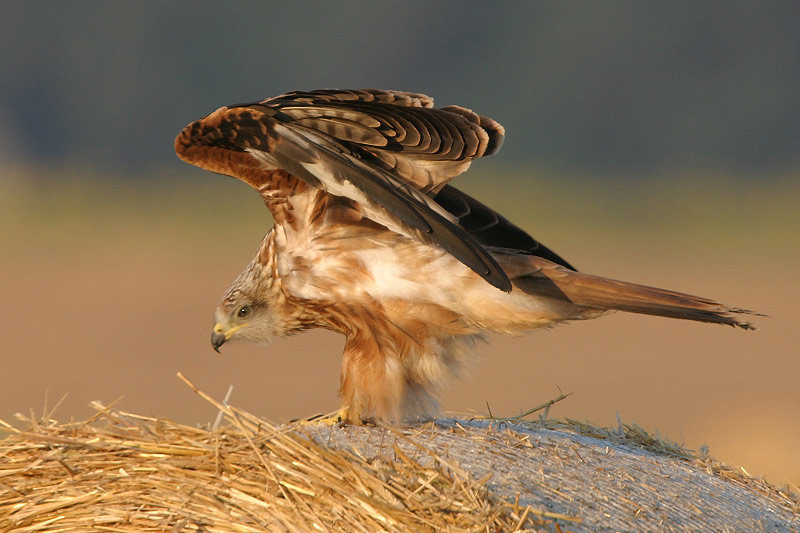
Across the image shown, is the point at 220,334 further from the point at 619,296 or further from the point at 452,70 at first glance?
the point at 452,70

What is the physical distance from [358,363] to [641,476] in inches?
56.8

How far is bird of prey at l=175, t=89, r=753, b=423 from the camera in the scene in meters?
4.95

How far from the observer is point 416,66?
53.8 meters

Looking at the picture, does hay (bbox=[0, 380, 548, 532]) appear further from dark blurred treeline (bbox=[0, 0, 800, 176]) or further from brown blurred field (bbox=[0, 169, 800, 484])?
dark blurred treeline (bbox=[0, 0, 800, 176])

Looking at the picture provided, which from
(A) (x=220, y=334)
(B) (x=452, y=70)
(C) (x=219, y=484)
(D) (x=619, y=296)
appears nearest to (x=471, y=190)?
(B) (x=452, y=70)

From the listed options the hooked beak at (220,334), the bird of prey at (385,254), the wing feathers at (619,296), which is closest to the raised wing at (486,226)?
the bird of prey at (385,254)

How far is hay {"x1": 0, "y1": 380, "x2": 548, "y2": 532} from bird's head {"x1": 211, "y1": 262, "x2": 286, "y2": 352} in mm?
1309

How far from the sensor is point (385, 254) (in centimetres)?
555

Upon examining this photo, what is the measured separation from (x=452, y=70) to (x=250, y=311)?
4849 centimetres

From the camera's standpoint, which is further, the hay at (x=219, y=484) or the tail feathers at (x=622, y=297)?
the tail feathers at (x=622, y=297)

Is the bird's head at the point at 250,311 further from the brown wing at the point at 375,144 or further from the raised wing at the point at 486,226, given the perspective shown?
the raised wing at the point at 486,226

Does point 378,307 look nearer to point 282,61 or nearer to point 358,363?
point 358,363

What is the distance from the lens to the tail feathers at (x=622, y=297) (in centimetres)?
490

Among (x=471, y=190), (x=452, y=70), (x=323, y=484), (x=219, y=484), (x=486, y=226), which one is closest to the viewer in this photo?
(x=323, y=484)
